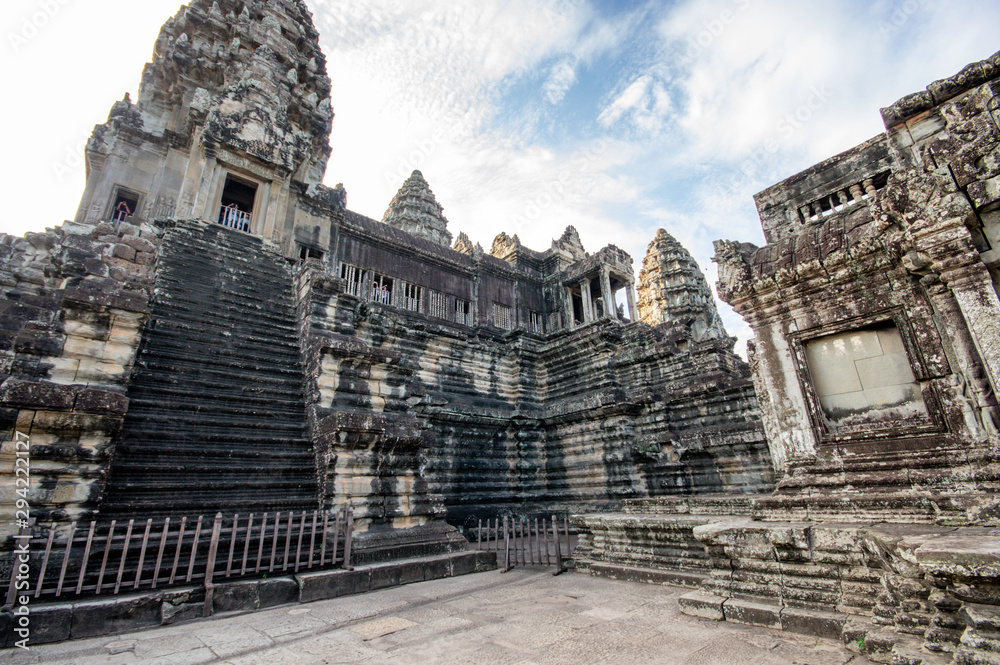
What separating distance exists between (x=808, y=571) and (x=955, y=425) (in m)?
1.77

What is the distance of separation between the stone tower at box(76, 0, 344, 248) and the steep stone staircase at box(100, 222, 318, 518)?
4108mm

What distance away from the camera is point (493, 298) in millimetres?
20203

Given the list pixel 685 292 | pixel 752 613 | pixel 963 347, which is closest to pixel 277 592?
pixel 752 613

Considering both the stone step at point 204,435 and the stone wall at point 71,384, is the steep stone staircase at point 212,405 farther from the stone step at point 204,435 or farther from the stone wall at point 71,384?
the stone wall at point 71,384

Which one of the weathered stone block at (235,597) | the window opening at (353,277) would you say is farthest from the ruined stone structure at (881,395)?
the window opening at (353,277)

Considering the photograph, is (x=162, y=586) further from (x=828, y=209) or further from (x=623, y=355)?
(x=623, y=355)

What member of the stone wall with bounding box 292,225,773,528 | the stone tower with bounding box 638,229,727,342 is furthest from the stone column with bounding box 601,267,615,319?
the stone tower with bounding box 638,229,727,342

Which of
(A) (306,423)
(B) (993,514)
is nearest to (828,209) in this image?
(B) (993,514)

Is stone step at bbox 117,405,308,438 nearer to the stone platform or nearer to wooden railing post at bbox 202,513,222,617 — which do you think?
wooden railing post at bbox 202,513,222,617

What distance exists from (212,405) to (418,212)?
28.6 meters

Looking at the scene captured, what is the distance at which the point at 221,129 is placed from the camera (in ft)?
45.7


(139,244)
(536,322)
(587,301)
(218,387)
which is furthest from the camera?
(536,322)

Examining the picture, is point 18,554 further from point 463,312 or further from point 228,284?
point 463,312

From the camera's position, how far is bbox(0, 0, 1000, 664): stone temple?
12.4 feet
